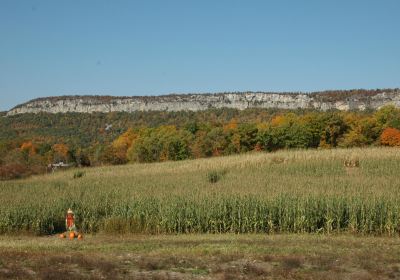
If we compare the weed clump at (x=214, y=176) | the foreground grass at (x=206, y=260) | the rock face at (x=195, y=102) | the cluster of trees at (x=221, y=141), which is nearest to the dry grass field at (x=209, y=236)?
the foreground grass at (x=206, y=260)

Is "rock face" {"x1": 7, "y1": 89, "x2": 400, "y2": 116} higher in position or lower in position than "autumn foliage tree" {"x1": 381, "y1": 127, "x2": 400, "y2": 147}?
higher

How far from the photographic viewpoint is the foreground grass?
10648mm

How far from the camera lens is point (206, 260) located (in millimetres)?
12203

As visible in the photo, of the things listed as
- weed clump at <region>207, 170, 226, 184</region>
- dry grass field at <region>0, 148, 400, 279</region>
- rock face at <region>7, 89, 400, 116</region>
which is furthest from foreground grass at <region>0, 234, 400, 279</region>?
rock face at <region>7, 89, 400, 116</region>

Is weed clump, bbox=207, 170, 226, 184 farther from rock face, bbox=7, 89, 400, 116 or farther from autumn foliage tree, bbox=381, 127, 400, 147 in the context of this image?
rock face, bbox=7, 89, 400, 116

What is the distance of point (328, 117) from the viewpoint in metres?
80.9

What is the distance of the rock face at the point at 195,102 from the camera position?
495 ft

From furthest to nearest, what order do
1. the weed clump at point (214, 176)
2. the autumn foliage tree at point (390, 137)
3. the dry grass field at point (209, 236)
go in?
the autumn foliage tree at point (390, 137), the weed clump at point (214, 176), the dry grass field at point (209, 236)

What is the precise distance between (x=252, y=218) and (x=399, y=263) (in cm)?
851

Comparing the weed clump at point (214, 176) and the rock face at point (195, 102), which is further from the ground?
the rock face at point (195, 102)

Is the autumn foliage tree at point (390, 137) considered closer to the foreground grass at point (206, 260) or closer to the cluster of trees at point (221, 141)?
the cluster of trees at point (221, 141)

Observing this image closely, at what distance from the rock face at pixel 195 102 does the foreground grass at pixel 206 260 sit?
444 feet

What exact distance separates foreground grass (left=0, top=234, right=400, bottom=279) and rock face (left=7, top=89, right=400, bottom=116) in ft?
444

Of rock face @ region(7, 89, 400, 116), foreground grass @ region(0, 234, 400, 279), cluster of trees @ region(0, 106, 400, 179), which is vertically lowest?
cluster of trees @ region(0, 106, 400, 179)
